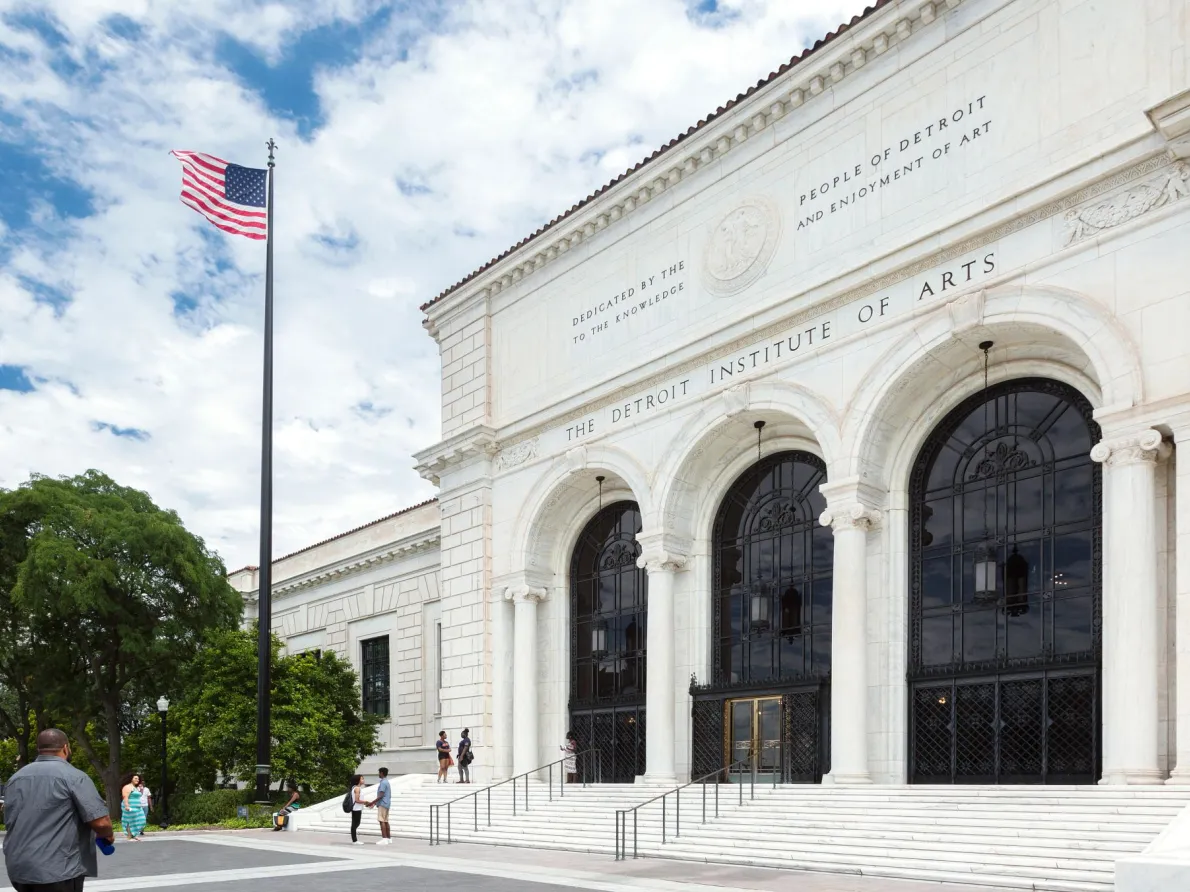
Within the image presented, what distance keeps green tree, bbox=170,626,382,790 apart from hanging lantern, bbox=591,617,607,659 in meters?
8.26

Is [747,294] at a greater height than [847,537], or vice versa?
[747,294]

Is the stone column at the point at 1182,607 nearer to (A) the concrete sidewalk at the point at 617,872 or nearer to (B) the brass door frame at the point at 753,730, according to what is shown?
(A) the concrete sidewalk at the point at 617,872

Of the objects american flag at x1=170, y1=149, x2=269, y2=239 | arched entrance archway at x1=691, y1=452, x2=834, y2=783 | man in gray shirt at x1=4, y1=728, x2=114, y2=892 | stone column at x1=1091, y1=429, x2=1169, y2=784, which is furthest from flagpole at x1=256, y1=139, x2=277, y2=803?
man in gray shirt at x1=4, y1=728, x2=114, y2=892

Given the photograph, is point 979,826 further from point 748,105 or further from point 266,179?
point 266,179

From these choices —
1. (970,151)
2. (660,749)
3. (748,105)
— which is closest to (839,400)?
(970,151)

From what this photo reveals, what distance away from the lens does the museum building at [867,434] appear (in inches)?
730

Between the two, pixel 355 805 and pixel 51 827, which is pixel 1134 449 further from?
pixel 355 805

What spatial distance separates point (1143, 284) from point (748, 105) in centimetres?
981

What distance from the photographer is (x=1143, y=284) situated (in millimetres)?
18438

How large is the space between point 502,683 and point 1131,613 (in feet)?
56.5

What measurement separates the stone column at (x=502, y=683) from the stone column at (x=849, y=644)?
10.9 m

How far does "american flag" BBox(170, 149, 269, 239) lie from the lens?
28578 millimetres

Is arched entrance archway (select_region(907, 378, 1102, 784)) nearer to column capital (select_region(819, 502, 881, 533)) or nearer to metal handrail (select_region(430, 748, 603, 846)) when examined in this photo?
column capital (select_region(819, 502, 881, 533))

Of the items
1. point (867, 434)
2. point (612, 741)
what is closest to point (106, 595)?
point (612, 741)
